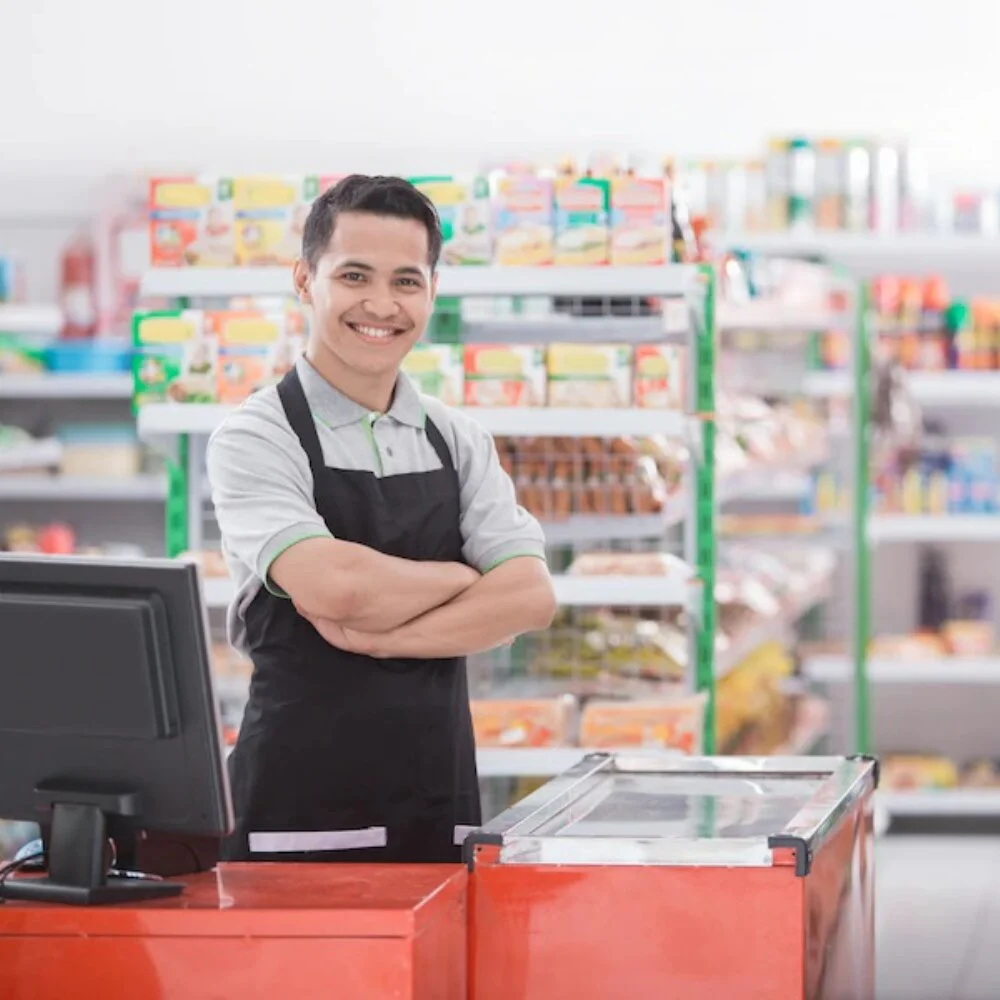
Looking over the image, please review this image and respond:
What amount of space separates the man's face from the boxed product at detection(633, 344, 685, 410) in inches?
48.2

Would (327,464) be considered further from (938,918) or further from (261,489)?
(938,918)

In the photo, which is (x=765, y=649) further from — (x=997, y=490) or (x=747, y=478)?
(x=997, y=490)

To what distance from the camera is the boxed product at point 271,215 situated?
12.8 ft

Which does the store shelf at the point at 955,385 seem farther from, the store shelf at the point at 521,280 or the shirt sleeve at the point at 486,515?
the shirt sleeve at the point at 486,515

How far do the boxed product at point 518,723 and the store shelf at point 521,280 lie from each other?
80 cm

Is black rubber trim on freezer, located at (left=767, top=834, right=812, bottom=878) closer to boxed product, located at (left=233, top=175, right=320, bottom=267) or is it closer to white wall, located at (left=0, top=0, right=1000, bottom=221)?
boxed product, located at (left=233, top=175, right=320, bottom=267)

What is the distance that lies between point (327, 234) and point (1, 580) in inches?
33.3

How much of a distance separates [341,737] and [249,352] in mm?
1398

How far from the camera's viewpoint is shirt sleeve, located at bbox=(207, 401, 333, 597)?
2.51 meters

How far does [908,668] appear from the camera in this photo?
24.9 ft

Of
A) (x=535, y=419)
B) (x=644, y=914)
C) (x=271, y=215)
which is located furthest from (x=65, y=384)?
(x=644, y=914)

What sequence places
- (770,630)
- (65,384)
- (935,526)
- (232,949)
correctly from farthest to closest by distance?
(935,526) < (65,384) < (770,630) < (232,949)

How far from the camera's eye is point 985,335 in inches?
307

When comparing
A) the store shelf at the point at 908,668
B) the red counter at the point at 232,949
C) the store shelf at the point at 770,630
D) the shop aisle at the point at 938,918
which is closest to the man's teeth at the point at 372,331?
the red counter at the point at 232,949
